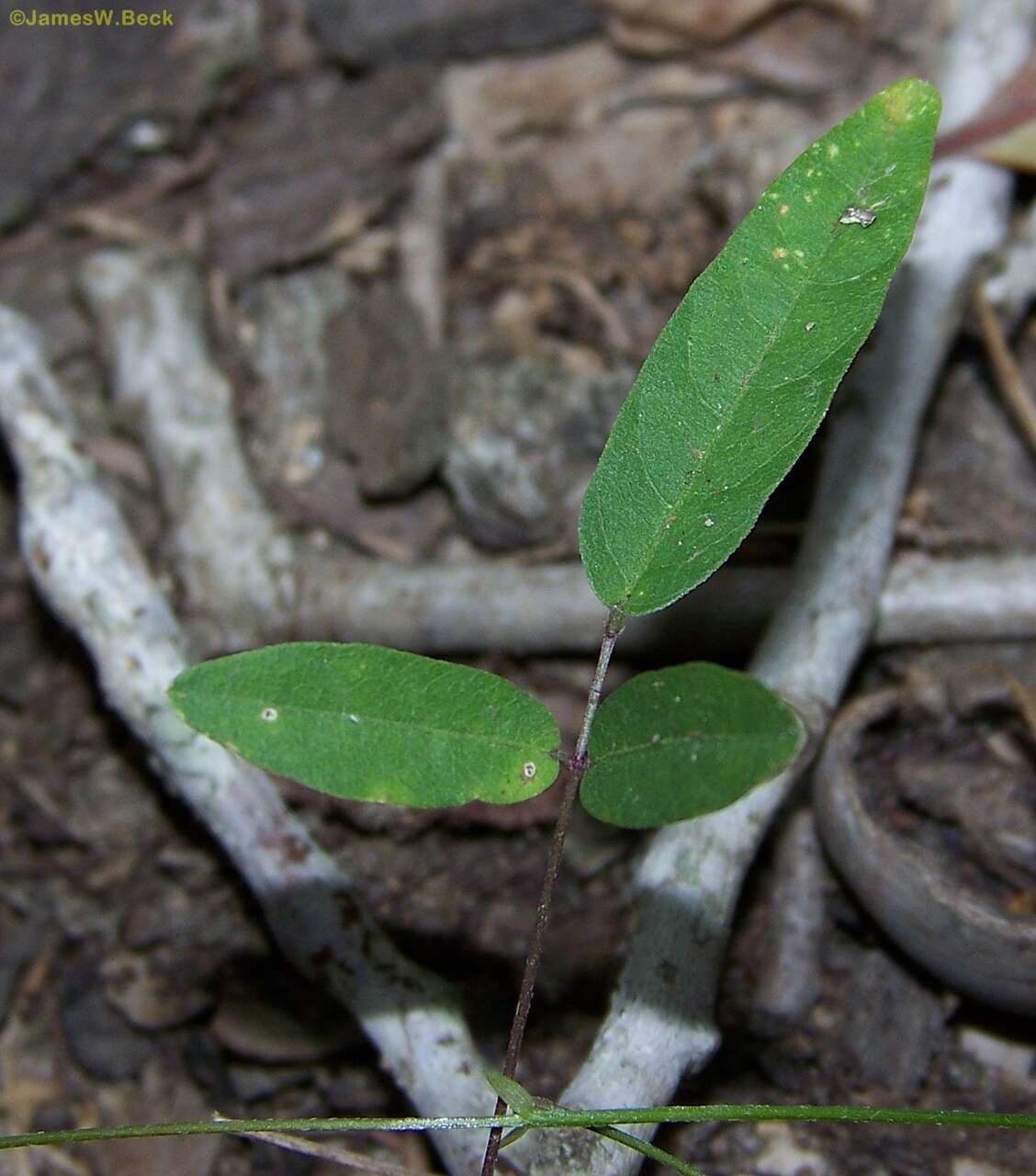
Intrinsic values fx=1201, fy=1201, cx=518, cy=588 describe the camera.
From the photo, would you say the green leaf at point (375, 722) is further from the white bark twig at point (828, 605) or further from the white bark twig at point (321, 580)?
the white bark twig at point (321, 580)

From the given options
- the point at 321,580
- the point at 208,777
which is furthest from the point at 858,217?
the point at 321,580

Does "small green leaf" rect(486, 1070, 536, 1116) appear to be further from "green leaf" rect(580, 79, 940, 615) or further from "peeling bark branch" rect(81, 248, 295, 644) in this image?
"peeling bark branch" rect(81, 248, 295, 644)

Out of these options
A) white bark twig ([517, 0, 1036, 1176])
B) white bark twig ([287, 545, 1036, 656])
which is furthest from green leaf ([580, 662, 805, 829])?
white bark twig ([287, 545, 1036, 656])

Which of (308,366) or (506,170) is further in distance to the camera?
(506,170)

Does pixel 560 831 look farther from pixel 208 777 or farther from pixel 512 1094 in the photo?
pixel 208 777

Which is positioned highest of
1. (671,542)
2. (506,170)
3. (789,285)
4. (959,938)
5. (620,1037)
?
(789,285)

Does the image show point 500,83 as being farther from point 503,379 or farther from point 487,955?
point 487,955

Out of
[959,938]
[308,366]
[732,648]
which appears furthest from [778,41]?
[959,938]

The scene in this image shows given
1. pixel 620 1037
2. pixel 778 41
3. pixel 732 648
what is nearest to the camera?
pixel 620 1037

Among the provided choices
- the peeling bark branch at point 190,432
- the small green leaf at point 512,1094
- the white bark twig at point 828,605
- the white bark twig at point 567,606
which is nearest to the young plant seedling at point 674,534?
the small green leaf at point 512,1094

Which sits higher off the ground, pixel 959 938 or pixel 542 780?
pixel 542 780
